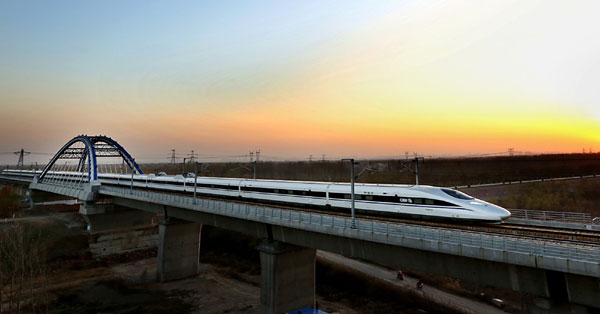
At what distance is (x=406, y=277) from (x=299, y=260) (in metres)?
20.5

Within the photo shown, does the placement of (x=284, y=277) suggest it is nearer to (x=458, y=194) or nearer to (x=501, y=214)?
(x=458, y=194)

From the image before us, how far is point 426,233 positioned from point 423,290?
79.8 feet

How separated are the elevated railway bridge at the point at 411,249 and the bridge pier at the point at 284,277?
0.09 metres

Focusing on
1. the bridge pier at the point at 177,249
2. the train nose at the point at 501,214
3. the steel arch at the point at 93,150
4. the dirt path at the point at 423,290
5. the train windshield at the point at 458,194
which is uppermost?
the steel arch at the point at 93,150

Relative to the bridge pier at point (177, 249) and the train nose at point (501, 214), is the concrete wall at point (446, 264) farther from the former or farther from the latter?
the bridge pier at point (177, 249)

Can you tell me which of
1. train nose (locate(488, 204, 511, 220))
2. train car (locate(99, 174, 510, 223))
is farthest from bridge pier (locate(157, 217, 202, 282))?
train nose (locate(488, 204, 511, 220))

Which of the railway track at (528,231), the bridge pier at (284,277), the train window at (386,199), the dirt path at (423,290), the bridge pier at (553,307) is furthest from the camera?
the dirt path at (423,290)

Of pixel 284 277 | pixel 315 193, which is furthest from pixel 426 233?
pixel 284 277

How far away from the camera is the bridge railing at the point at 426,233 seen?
48.6ft

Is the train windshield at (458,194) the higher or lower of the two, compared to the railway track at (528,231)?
higher

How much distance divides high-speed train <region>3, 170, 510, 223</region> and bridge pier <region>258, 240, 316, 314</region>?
204 inches

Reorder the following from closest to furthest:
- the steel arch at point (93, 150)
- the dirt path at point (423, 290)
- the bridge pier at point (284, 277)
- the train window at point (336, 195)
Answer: the bridge pier at point (284, 277)
the train window at point (336, 195)
the dirt path at point (423, 290)
the steel arch at point (93, 150)

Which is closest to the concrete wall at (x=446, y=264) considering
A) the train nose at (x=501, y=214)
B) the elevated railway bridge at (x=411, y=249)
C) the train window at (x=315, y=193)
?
the elevated railway bridge at (x=411, y=249)

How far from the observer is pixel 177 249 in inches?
1762
